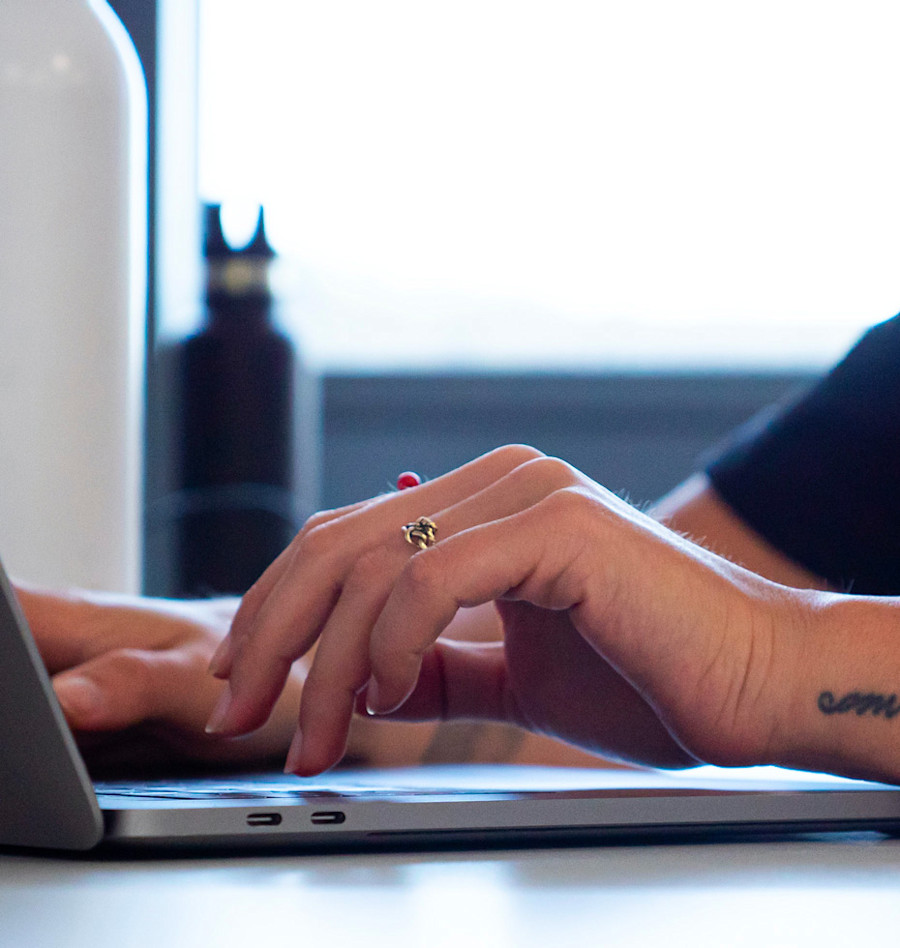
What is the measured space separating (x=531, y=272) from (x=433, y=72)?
34 centimetres

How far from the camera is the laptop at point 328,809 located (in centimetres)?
28

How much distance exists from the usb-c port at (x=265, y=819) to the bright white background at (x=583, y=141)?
53.7 inches

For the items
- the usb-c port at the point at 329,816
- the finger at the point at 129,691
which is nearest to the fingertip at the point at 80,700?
the finger at the point at 129,691

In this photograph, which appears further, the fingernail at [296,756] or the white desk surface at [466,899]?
the fingernail at [296,756]

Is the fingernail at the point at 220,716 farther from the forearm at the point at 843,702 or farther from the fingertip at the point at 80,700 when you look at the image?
the forearm at the point at 843,702

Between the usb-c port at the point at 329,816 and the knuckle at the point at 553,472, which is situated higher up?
the knuckle at the point at 553,472

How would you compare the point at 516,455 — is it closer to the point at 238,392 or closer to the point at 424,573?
the point at 424,573

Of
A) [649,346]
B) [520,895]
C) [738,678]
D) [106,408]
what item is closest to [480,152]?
[649,346]

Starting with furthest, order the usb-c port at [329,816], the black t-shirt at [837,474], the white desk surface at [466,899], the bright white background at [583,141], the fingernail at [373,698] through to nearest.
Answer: the bright white background at [583,141] < the black t-shirt at [837,474] < the fingernail at [373,698] < the usb-c port at [329,816] < the white desk surface at [466,899]

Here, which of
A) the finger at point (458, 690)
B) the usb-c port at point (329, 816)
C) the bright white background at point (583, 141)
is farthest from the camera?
the bright white background at point (583, 141)

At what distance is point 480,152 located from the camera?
162 cm

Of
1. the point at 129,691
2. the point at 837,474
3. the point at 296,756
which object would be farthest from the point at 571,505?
the point at 837,474

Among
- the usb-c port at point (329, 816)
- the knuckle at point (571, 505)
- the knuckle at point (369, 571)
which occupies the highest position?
the knuckle at point (571, 505)

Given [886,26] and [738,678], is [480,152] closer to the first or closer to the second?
[886,26]
